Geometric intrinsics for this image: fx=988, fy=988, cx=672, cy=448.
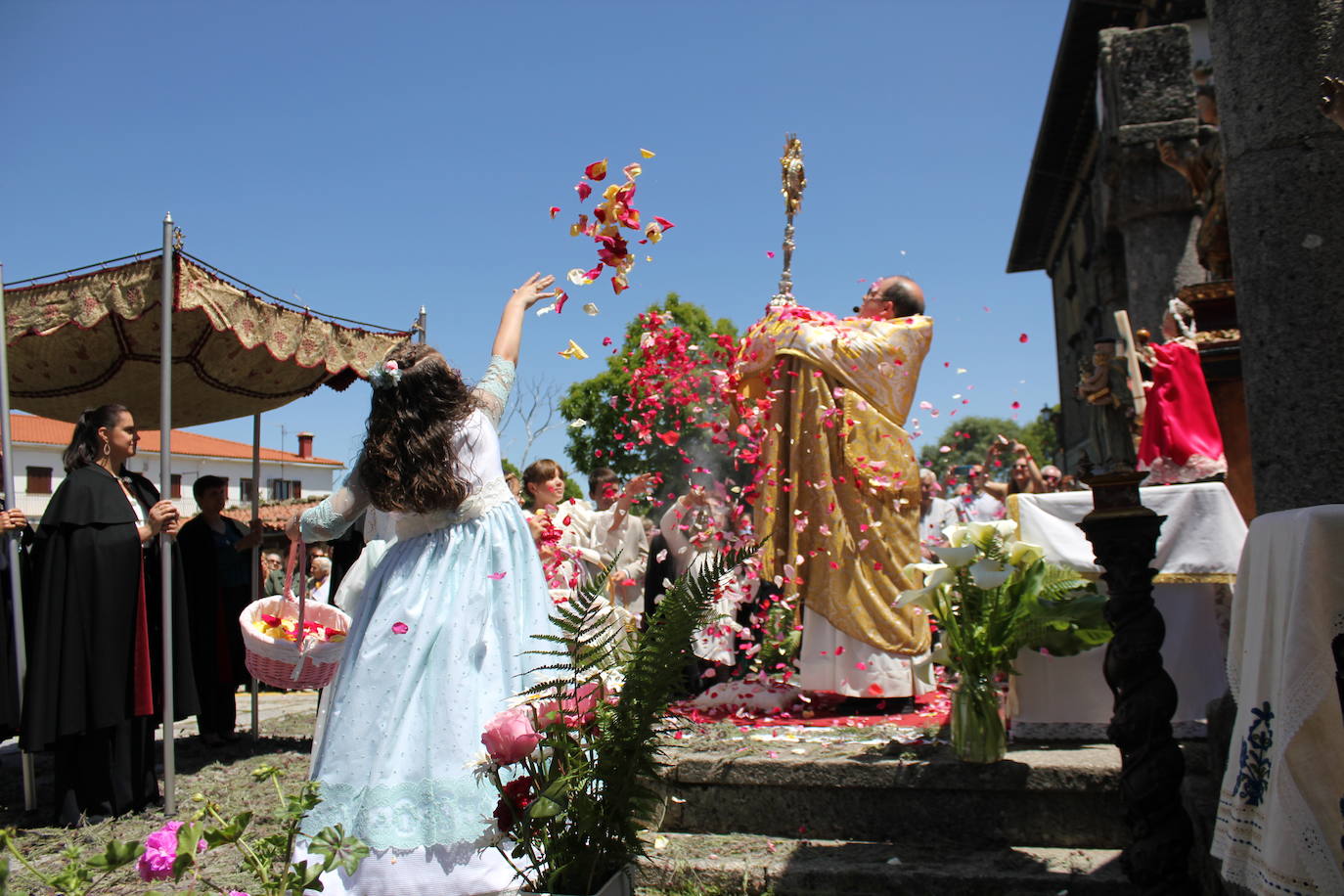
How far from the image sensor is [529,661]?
3.16 meters

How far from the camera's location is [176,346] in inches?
241

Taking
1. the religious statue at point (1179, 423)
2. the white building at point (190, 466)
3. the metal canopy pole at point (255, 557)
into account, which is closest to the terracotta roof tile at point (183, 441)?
the white building at point (190, 466)

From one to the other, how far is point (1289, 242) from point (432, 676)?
297 cm

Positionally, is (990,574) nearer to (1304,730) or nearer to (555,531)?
(1304,730)

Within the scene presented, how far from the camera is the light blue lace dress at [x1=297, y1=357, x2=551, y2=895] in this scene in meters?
2.86

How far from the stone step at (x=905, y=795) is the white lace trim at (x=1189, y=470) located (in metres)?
2.76

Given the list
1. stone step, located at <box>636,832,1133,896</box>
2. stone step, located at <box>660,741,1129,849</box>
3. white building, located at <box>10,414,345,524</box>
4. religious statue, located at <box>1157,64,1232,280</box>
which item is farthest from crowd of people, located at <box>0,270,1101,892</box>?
white building, located at <box>10,414,345,524</box>

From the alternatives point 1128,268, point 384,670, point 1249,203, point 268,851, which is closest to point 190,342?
point 384,670

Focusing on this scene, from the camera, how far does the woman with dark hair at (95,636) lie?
4.71 metres

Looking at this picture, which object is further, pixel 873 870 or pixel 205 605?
pixel 205 605

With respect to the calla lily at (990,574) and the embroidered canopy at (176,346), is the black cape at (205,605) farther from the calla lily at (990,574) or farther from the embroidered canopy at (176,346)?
the calla lily at (990,574)

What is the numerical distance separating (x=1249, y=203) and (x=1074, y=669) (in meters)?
1.76

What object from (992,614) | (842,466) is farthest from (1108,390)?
(992,614)

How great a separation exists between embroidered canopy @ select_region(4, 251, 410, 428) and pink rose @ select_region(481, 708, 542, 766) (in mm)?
4346
